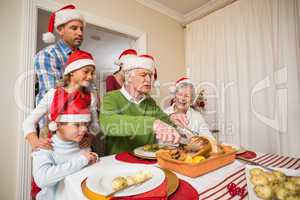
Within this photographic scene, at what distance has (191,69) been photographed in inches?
120

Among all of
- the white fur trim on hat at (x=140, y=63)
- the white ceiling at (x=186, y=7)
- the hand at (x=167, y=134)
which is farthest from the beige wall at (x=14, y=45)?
the hand at (x=167, y=134)

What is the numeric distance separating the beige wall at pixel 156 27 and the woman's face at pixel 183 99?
841 millimetres

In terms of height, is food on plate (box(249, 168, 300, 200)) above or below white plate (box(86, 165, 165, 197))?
above

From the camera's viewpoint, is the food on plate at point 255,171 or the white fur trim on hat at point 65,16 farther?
the white fur trim on hat at point 65,16

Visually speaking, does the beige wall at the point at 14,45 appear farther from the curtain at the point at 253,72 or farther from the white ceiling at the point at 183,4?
the curtain at the point at 253,72

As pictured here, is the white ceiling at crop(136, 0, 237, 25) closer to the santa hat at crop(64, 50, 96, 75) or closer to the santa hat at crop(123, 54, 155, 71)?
the santa hat at crop(123, 54, 155, 71)

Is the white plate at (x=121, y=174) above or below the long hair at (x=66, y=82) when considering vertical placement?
below

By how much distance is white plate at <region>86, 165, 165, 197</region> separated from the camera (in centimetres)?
52

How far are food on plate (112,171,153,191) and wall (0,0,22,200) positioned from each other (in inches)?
54.8

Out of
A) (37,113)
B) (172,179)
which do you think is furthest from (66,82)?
(172,179)

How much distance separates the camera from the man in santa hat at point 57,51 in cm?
119

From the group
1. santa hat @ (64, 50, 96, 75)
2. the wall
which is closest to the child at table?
santa hat @ (64, 50, 96, 75)

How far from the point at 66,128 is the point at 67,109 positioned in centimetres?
9

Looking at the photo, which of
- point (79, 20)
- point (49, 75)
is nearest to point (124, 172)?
point (49, 75)
